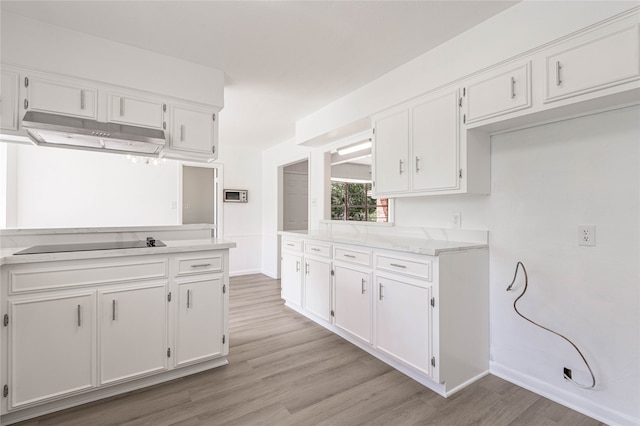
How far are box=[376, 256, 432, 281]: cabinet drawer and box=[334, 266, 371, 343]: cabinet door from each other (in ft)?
0.68

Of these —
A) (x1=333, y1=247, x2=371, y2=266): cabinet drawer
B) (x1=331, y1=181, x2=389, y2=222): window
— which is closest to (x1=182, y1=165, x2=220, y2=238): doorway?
(x1=331, y1=181, x2=389, y2=222): window

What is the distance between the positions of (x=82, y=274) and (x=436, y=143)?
2.64 m

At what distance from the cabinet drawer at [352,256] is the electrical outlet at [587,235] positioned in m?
1.41

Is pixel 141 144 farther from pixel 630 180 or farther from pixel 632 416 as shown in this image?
pixel 632 416

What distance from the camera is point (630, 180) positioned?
1744 millimetres

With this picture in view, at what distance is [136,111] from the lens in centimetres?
246

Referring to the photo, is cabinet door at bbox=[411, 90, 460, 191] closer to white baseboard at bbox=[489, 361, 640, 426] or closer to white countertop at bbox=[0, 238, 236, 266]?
white baseboard at bbox=[489, 361, 640, 426]

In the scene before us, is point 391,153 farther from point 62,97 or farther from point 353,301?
point 62,97

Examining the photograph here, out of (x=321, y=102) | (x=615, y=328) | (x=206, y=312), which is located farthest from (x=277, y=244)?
(x=615, y=328)

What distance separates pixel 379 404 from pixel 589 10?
255 cm

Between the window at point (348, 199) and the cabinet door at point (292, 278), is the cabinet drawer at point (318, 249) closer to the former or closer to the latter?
the cabinet door at point (292, 278)

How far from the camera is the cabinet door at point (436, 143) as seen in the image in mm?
2303

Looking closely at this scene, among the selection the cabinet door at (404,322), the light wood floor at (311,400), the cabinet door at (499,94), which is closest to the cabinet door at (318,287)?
the light wood floor at (311,400)

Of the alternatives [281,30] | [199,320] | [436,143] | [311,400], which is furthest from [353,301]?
[281,30]
